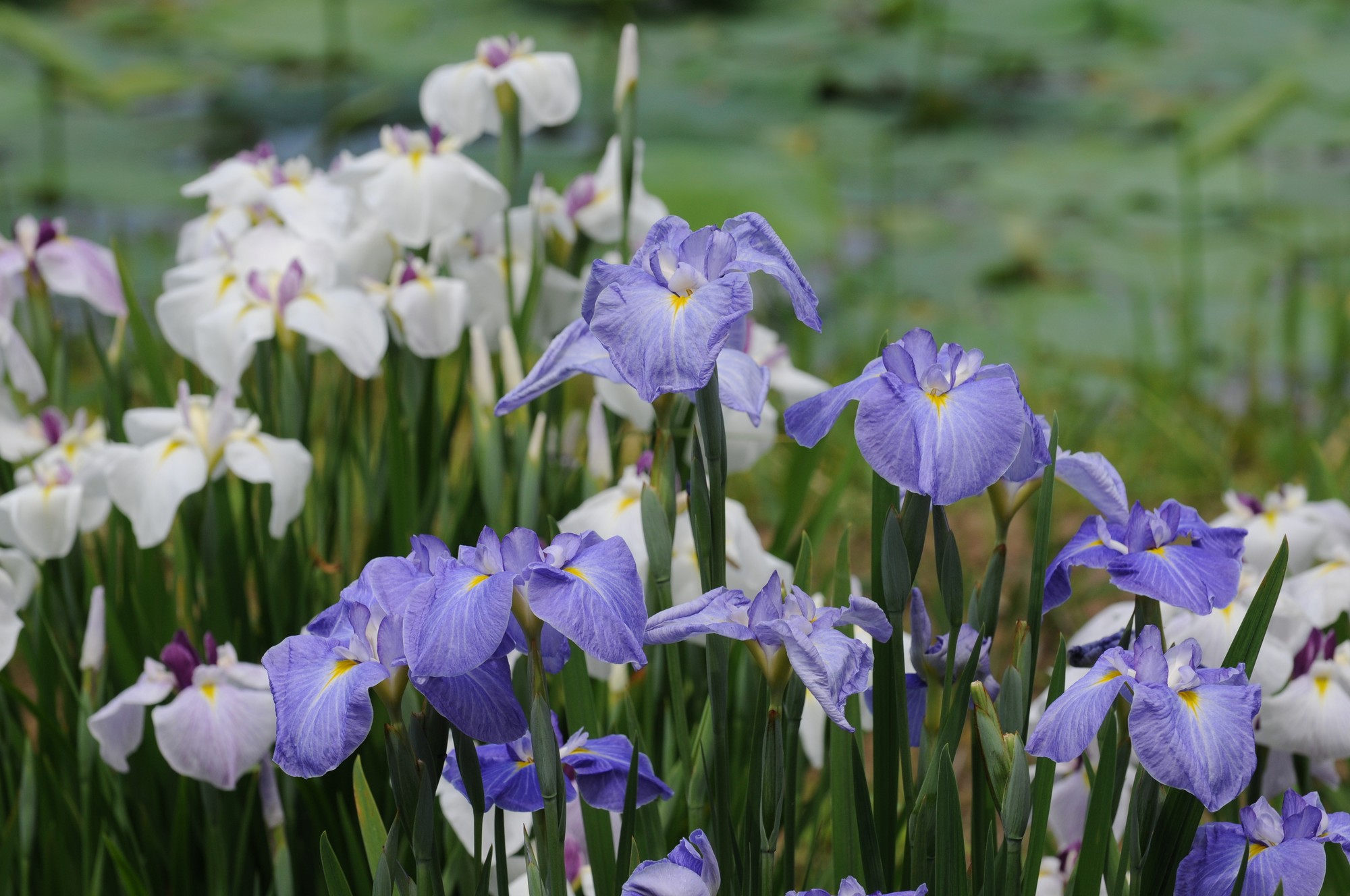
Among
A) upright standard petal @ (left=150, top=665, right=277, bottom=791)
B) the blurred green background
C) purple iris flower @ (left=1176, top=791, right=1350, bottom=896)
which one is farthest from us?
the blurred green background

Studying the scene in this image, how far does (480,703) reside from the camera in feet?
1.68

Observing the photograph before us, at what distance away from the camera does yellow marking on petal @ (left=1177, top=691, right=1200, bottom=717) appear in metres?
0.53

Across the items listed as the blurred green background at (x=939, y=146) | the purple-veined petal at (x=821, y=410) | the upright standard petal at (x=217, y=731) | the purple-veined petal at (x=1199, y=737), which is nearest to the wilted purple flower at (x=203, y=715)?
the upright standard petal at (x=217, y=731)

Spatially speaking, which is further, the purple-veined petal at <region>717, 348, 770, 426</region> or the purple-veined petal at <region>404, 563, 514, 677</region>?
the purple-veined petal at <region>717, 348, 770, 426</region>

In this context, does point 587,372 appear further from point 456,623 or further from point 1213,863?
point 1213,863

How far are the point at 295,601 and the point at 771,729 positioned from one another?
0.56 meters

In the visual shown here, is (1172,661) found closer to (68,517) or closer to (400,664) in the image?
(400,664)

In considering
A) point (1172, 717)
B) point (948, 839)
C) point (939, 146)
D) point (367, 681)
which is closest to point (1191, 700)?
point (1172, 717)

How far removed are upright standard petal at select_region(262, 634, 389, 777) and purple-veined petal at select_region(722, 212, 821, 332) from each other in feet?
0.76

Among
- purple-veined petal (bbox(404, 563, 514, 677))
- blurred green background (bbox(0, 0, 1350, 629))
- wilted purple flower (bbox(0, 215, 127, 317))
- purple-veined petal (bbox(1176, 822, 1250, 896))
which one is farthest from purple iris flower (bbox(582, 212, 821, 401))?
blurred green background (bbox(0, 0, 1350, 629))

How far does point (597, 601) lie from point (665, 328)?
0.37 ft

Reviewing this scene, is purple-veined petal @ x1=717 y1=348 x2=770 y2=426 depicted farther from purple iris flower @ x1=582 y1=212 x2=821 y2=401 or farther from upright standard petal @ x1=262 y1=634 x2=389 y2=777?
upright standard petal @ x1=262 y1=634 x2=389 y2=777

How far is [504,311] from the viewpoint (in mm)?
1230

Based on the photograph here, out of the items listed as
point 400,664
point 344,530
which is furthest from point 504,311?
point 400,664
